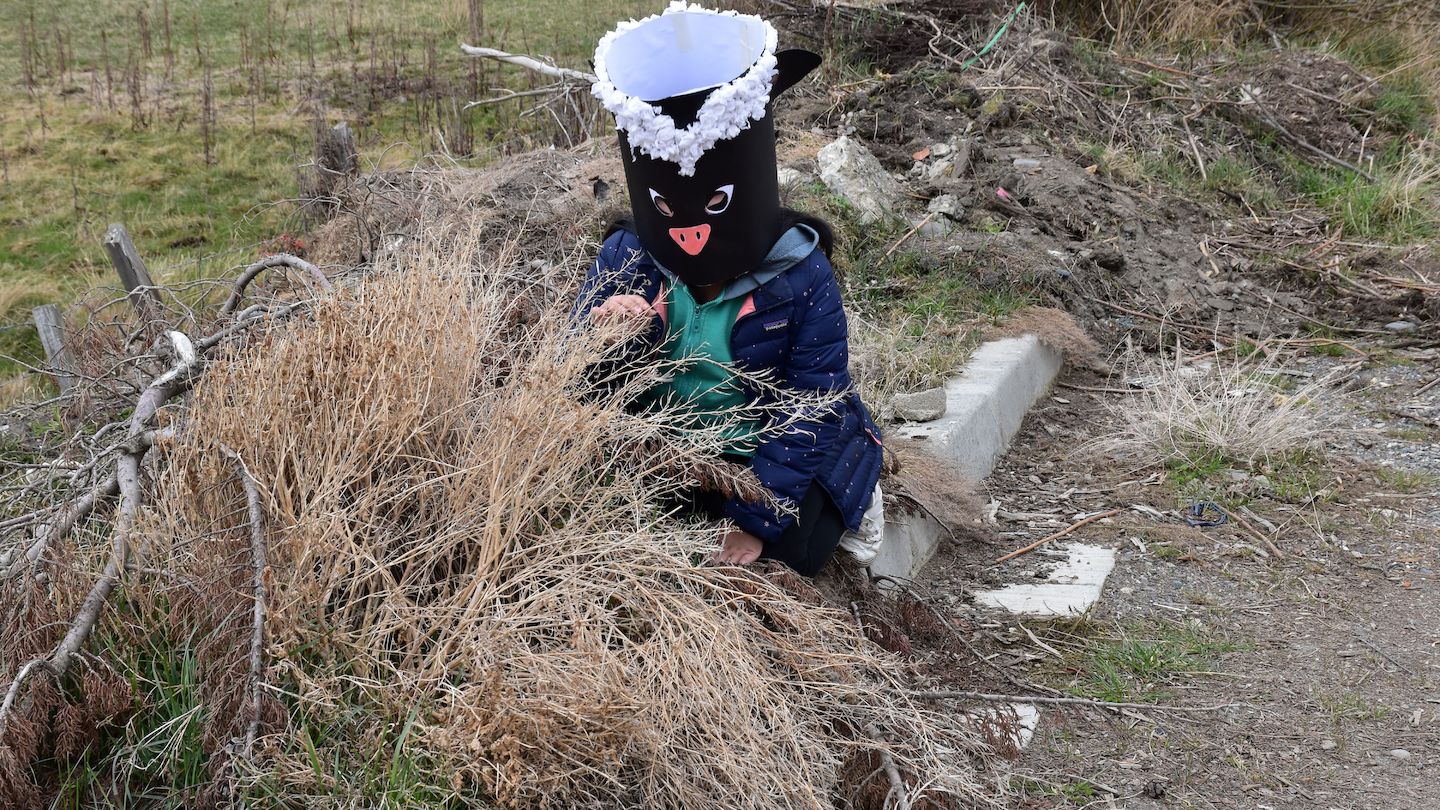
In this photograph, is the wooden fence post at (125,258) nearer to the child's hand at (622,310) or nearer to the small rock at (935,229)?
the child's hand at (622,310)

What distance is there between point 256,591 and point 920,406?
2996mm

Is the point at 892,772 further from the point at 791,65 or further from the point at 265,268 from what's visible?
the point at 265,268

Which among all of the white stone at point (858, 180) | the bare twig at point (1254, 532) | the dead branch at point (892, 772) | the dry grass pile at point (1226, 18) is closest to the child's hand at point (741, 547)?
the dead branch at point (892, 772)

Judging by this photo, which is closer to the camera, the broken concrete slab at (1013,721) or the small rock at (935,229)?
the broken concrete slab at (1013,721)

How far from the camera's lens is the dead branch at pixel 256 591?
2154 mm

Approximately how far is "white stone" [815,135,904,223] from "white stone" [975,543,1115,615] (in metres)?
2.57

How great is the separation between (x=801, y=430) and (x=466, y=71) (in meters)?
9.89

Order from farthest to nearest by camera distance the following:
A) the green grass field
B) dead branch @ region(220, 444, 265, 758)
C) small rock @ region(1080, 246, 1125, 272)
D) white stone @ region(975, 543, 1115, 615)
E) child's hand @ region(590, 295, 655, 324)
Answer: the green grass field < small rock @ region(1080, 246, 1125, 272) < white stone @ region(975, 543, 1115, 615) < child's hand @ region(590, 295, 655, 324) < dead branch @ region(220, 444, 265, 758)

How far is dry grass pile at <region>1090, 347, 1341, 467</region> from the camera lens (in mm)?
4848

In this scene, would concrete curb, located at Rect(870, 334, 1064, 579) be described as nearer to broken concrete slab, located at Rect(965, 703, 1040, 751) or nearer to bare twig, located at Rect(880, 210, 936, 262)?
broken concrete slab, located at Rect(965, 703, 1040, 751)

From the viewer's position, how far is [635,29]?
2959 millimetres

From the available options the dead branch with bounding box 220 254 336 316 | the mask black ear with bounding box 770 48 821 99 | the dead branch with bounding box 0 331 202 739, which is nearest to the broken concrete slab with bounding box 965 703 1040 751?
the mask black ear with bounding box 770 48 821 99

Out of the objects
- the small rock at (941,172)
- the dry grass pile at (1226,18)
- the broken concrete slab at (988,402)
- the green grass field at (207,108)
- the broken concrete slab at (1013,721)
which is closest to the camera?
the broken concrete slab at (1013,721)

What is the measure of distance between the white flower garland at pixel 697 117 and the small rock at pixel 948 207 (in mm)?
3864
